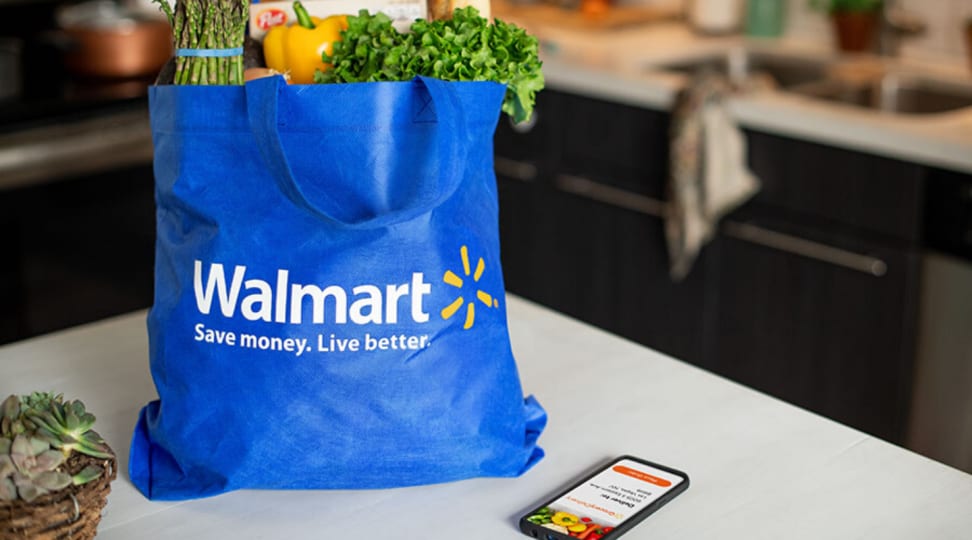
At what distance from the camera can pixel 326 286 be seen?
93cm

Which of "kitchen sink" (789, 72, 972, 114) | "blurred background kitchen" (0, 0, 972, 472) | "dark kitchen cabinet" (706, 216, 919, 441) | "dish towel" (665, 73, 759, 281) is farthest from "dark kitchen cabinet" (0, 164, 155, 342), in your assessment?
"kitchen sink" (789, 72, 972, 114)

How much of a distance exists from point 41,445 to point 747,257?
6.05 feet

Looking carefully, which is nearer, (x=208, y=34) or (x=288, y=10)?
(x=208, y=34)

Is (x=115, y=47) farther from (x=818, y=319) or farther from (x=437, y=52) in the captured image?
(x=437, y=52)

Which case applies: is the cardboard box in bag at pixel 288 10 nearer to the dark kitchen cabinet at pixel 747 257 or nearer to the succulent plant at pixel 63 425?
the succulent plant at pixel 63 425

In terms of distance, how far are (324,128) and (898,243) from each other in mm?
1560

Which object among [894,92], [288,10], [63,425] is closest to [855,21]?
[894,92]

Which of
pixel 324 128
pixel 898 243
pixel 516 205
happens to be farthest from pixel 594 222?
pixel 324 128

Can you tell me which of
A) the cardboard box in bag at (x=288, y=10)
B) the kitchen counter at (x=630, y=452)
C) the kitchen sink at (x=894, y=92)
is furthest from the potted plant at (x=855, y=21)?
the cardboard box in bag at (x=288, y=10)

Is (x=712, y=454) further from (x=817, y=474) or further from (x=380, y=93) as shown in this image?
(x=380, y=93)

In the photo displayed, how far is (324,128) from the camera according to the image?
914mm

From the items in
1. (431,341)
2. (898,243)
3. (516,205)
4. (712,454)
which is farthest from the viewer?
(516,205)

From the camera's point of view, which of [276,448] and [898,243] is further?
[898,243]

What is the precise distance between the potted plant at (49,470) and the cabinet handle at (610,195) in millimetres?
1860
